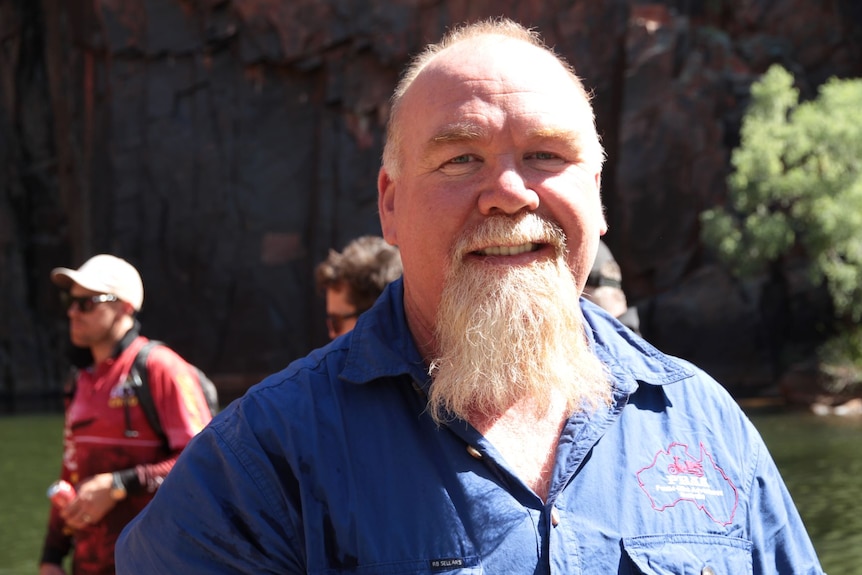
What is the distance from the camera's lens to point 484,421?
6.27 feet

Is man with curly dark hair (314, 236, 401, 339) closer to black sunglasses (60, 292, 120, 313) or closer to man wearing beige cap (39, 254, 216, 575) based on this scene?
man wearing beige cap (39, 254, 216, 575)

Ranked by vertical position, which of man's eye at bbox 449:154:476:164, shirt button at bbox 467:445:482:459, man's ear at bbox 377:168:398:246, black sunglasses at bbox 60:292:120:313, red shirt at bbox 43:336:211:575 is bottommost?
red shirt at bbox 43:336:211:575

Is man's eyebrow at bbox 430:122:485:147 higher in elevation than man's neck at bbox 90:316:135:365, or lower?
higher

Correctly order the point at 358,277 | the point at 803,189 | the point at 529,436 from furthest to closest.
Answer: the point at 803,189 → the point at 358,277 → the point at 529,436

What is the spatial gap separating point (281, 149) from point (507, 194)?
29976 mm

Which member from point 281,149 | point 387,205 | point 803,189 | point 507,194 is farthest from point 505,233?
point 281,149

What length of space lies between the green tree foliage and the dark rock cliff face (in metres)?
2.68

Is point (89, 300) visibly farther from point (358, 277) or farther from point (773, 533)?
point (773, 533)

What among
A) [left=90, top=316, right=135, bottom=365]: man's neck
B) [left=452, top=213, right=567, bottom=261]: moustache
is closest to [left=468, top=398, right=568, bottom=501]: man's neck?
[left=452, top=213, right=567, bottom=261]: moustache

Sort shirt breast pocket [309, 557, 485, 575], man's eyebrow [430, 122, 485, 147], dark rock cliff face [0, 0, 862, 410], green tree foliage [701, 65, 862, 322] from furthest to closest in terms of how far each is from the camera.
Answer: dark rock cliff face [0, 0, 862, 410] < green tree foliage [701, 65, 862, 322] < man's eyebrow [430, 122, 485, 147] < shirt breast pocket [309, 557, 485, 575]

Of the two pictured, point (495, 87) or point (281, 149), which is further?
point (281, 149)

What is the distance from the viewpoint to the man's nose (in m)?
1.89

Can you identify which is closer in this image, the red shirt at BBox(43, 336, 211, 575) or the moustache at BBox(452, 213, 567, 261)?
the moustache at BBox(452, 213, 567, 261)

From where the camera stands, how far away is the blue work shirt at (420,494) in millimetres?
1721
